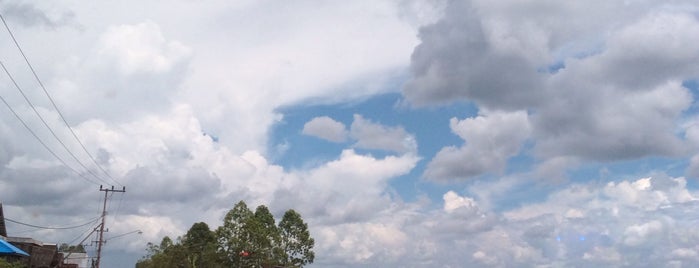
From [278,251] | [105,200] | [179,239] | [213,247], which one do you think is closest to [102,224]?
[105,200]

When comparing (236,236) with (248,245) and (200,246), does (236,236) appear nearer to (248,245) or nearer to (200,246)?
(248,245)

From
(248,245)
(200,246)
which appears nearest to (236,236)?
(248,245)

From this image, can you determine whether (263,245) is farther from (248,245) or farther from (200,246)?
(200,246)

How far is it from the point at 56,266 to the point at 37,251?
206 inches

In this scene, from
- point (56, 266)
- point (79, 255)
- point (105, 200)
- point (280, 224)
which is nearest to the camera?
point (56, 266)

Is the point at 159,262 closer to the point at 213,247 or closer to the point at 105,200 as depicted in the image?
the point at 213,247

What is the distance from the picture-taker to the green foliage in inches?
2488

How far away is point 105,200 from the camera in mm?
83312

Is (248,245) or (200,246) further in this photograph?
(200,246)

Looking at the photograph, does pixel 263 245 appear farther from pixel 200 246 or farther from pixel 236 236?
pixel 200 246

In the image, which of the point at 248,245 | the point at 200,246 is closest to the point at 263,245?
the point at 248,245

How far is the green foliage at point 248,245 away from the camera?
207ft

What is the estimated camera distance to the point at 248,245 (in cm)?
6294

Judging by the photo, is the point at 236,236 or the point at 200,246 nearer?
the point at 236,236
